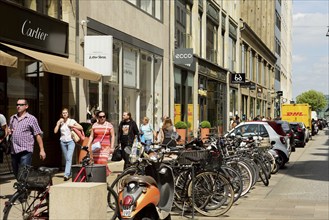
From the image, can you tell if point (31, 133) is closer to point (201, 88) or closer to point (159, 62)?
point (159, 62)

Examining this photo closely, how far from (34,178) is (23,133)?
2.47 meters

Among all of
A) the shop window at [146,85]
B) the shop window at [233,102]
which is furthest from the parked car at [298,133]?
the shop window at [146,85]

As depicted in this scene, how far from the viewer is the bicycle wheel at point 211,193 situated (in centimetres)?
910

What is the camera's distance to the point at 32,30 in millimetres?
13750

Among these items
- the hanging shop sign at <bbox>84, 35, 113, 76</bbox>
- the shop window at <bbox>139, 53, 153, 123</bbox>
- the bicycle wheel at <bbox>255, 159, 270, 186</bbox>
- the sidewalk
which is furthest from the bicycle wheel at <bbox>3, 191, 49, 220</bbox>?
the shop window at <bbox>139, 53, 153, 123</bbox>

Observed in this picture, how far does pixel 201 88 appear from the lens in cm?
3203

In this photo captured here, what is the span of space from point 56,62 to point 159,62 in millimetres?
11942

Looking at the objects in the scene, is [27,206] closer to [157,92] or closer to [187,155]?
[187,155]

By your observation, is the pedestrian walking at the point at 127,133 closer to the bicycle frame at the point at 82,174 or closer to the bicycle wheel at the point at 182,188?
the bicycle wheel at the point at 182,188

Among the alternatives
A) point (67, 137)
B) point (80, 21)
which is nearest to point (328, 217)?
point (67, 137)

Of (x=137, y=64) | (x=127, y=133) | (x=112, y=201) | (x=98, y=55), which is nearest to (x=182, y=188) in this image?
(x=112, y=201)

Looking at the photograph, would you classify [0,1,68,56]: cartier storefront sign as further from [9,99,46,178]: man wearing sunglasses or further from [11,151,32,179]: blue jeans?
[11,151,32,179]: blue jeans

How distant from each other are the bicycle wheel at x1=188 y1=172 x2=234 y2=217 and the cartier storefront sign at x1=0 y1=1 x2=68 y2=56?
6180 mm

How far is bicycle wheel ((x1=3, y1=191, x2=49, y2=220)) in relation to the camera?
6777 millimetres
